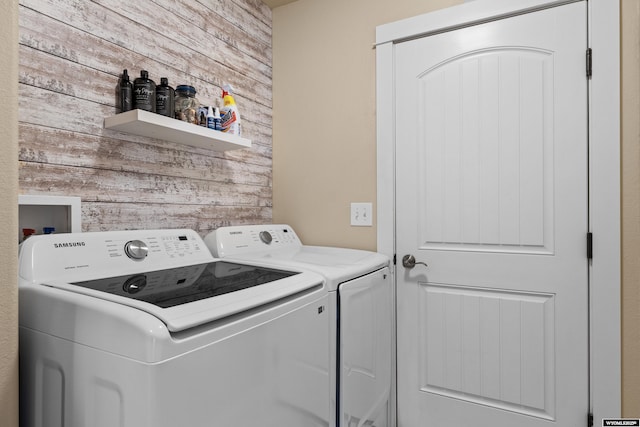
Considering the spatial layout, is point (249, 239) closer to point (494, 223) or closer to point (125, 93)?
point (125, 93)

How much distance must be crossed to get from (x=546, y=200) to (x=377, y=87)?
100 centimetres

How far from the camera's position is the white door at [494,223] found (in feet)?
5.25

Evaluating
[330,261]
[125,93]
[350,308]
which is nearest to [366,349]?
[350,308]

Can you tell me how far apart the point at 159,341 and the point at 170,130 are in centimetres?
100

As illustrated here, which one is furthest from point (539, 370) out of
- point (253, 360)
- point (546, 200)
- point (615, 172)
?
point (253, 360)

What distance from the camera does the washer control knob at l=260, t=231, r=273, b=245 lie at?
6.41 ft

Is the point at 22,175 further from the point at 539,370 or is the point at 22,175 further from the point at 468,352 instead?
the point at 539,370

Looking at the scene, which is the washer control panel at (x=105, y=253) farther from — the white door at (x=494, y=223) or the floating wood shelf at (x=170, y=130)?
the white door at (x=494, y=223)

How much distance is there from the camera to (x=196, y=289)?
102 centimetres

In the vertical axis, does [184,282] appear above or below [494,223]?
below

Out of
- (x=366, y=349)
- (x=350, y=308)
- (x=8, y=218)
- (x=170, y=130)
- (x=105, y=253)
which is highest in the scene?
(x=170, y=130)

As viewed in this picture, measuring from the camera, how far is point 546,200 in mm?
1648

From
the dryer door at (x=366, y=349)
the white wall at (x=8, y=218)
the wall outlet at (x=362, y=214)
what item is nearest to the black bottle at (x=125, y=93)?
the white wall at (x=8, y=218)

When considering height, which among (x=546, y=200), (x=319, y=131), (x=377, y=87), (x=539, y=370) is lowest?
(x=539, y=370)
